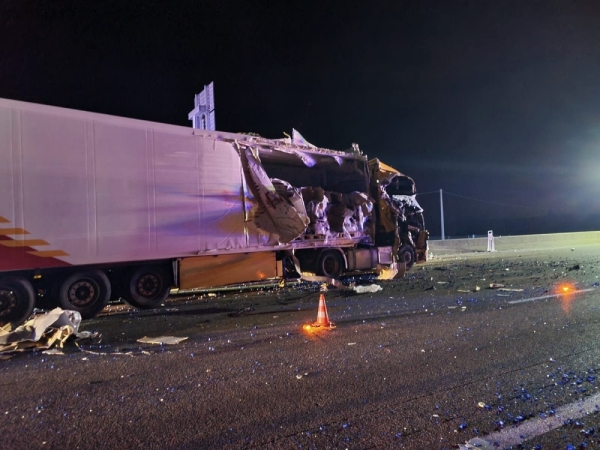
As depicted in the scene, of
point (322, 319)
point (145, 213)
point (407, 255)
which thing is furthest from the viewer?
point (407, 255)

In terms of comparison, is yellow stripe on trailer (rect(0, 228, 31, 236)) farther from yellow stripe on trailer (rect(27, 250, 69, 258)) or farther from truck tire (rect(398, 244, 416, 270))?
truck tire (rect(398, 244, 416, 270))

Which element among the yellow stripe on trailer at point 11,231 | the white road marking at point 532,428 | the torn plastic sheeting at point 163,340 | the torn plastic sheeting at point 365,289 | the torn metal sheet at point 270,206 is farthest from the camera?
the torn plastic sheeting at point 365,289

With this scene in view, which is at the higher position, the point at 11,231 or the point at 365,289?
the point at 11,231

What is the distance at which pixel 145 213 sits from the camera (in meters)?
8.84

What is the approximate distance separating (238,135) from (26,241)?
4834 mm

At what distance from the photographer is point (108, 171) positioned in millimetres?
8328

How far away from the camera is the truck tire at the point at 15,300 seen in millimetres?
7445

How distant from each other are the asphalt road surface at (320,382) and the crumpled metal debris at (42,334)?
0.91 ft

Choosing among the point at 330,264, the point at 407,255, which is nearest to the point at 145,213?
the point at 330,264

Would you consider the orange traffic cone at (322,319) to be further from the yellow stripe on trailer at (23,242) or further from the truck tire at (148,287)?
the yellow stripe on trailer at (23,242)

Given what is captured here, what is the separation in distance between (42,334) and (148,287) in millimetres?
3068

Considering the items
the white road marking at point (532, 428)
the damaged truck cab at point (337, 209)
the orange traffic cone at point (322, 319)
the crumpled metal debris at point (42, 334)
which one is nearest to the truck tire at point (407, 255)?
the damaged truck cab at point (337, 209)

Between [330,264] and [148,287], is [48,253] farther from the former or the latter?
[330,264]

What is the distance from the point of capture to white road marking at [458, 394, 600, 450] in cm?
335
